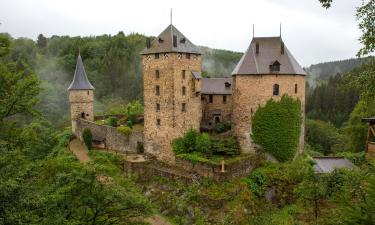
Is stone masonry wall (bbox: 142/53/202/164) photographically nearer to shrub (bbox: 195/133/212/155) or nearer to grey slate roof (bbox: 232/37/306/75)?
shrub (bbox: 195/133/212/155)

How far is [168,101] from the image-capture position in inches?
1095

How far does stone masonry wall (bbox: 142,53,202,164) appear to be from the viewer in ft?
90.6

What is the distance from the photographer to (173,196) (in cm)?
2461

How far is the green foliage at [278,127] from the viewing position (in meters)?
26.8

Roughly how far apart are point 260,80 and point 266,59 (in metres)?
1.68

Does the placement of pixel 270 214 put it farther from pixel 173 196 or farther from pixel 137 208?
pixel 137 208

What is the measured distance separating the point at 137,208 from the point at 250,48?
1724 cm

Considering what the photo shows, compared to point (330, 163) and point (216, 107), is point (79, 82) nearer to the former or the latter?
point (216, 107)

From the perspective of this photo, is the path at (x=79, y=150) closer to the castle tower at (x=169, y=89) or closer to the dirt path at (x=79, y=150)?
the dirt path at (x=79, y=150)

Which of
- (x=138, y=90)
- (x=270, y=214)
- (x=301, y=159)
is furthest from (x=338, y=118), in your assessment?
(x=270, y=214)

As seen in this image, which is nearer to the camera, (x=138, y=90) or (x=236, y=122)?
(x=236, y=122)

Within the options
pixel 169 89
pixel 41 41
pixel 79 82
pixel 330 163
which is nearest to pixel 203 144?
pixel 169 89

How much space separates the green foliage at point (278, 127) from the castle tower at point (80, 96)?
1742 cm

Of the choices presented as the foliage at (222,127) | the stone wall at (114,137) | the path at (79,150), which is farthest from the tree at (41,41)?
the foliage at (222,127)
